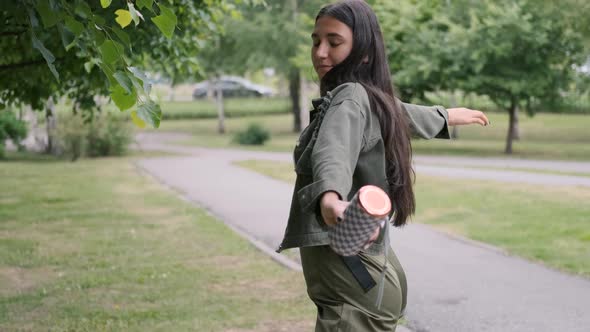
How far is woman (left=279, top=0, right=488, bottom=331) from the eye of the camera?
2.65 meters

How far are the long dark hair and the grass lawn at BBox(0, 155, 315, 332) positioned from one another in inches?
110

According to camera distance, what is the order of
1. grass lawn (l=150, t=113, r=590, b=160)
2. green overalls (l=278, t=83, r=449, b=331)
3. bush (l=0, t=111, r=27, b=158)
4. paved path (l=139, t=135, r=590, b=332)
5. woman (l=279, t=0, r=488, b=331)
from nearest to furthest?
green overalls (l=278, t=83, r=449, b=331), woman (l=279, t=0, r=488, b=331), paved path (l=139, t=135, r=590, b=332), bush (l=0, t=111, r=27, b=158), grass lawn (l=150, t=113, r=590, b=160)

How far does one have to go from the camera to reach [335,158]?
240 centimetres

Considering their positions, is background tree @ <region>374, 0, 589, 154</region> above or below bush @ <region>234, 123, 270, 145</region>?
above

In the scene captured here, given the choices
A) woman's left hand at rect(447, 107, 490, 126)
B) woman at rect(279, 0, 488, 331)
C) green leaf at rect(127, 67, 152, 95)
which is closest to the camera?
woman at rect(279, 0, 488, 331)

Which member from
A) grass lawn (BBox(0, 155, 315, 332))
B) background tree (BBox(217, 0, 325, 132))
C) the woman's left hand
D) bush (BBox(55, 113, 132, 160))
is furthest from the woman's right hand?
background tree (BBox(217, 0, 325, 132))

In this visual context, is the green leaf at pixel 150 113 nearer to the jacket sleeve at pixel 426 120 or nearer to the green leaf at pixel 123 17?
the green leaf at pixel 123 17

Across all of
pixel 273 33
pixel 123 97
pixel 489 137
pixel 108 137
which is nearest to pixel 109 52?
pixel 123 97

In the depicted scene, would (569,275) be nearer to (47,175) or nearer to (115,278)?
(115,278)

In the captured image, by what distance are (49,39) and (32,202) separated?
24.5 feet

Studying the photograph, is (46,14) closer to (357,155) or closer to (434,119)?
(357,155)

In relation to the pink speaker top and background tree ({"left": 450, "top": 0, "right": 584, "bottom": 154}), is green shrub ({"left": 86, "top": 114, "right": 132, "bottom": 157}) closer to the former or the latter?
background tree ({"left": 450, "top": 0, "right": 584, "bottom": 154})

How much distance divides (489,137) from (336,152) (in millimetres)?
36153

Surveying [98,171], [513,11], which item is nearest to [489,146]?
[513,11]
